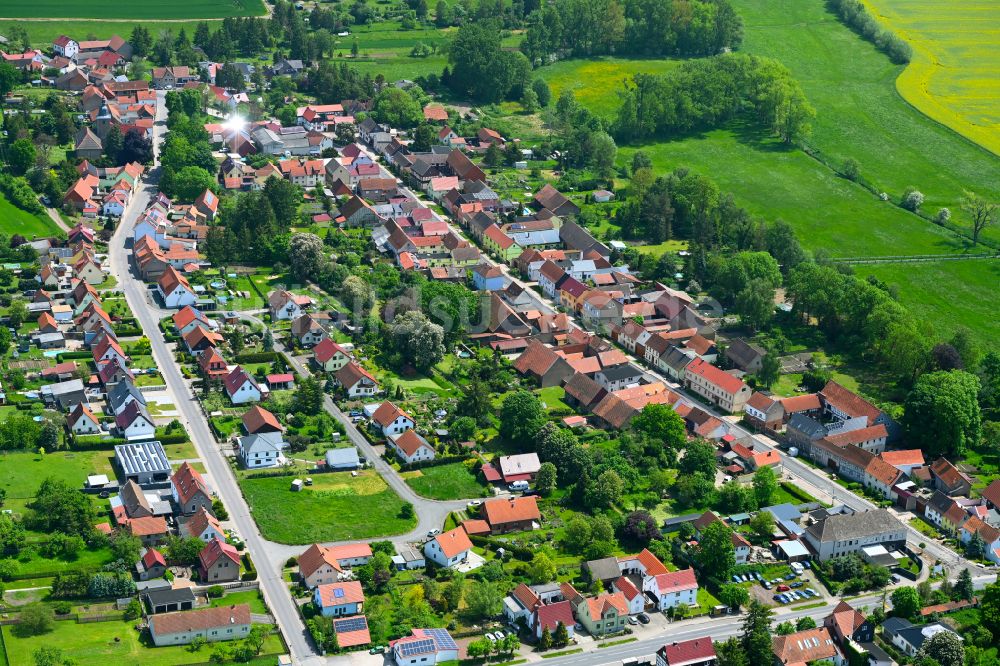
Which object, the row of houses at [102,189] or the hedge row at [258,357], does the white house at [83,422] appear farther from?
the row of houses at [102,189]

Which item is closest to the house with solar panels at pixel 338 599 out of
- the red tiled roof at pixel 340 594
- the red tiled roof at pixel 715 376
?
the red tiled roof at pixel 340 594

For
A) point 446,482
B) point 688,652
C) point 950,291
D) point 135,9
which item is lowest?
point 446,482

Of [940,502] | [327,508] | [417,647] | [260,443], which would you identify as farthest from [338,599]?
[940,502]

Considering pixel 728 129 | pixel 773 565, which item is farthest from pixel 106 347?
pixel 728 129

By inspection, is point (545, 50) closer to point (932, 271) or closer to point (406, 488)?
point (932, 271)

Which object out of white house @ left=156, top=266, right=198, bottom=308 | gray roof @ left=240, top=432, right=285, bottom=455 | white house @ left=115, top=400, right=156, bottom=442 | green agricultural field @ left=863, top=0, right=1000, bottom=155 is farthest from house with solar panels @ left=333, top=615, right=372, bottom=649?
green agricultural field @ left=863, top=0, right=1000, bottom=155

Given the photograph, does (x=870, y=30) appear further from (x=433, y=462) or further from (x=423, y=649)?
(x=423, y=649)

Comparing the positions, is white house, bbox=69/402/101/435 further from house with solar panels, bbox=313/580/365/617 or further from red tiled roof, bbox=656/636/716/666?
red tiled roof, bbox=656/636/716/666
